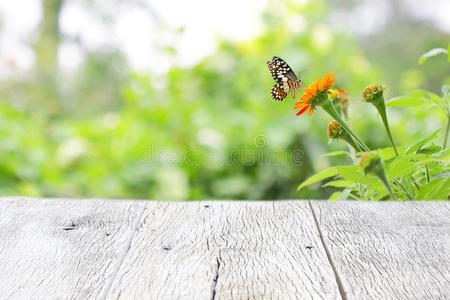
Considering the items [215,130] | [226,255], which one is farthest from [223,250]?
[215,130]

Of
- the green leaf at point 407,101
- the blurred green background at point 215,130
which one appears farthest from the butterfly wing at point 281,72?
the blurred green background at point 215,130

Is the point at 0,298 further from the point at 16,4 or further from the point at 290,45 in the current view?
the point at 16,4

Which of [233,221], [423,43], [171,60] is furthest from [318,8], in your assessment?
[423,43]

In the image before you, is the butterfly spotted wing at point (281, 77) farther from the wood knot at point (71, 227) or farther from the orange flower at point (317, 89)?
the wood knot at point (71, 227)

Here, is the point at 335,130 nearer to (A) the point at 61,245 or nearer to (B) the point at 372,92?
(B) the point at 372,92

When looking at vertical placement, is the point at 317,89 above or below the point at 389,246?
above

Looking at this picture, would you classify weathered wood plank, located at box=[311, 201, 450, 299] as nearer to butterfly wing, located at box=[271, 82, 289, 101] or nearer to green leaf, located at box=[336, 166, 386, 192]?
green leaf, located at box=[336, 166, 386, 192]
